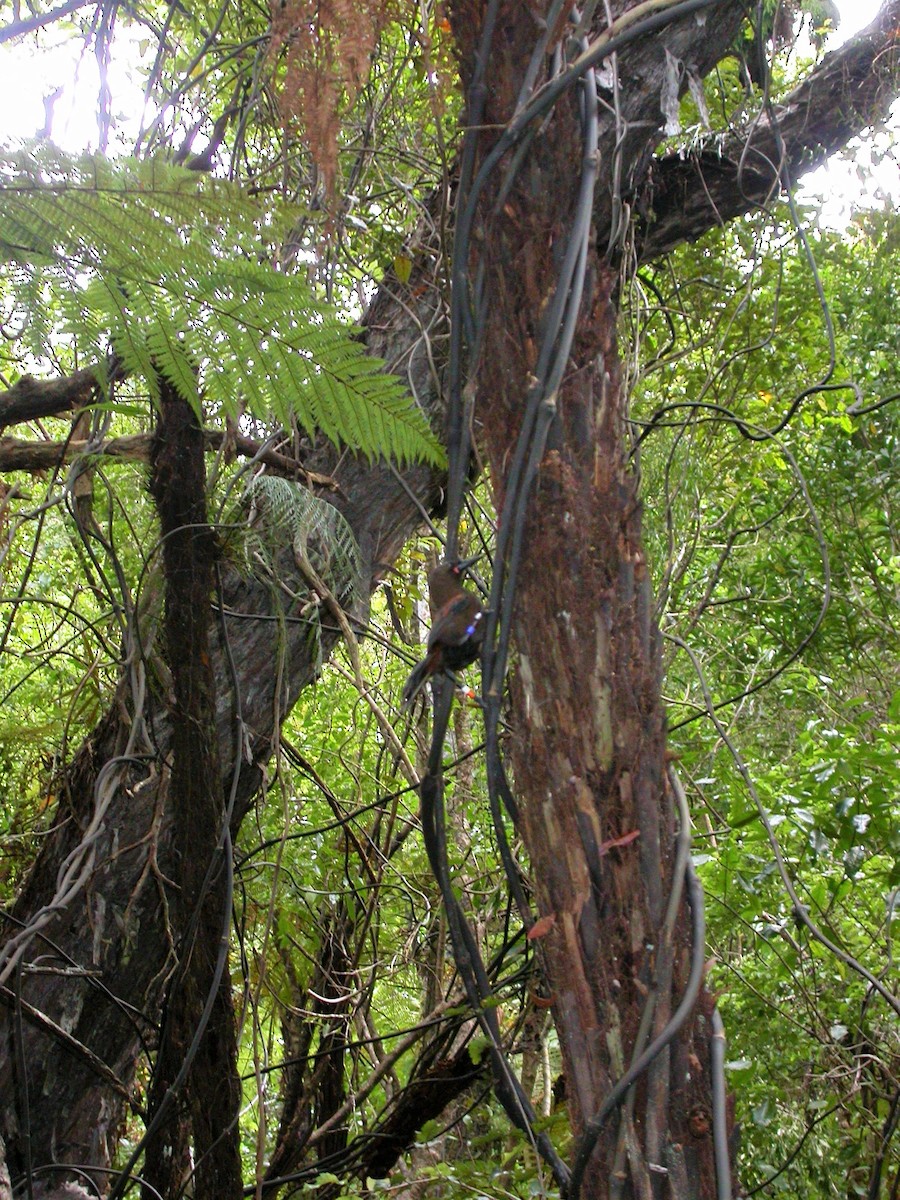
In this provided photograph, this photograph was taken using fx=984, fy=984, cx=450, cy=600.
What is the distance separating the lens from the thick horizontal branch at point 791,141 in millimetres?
2598

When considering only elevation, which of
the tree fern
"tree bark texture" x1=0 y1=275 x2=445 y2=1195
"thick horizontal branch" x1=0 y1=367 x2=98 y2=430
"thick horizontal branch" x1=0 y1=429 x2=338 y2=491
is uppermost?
"thick horizontal branch" x1=0 y1=367 x2=98 y2=430

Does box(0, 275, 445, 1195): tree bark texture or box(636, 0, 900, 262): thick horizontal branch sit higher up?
box(636, 0, 900, 262): thick horizontal branch

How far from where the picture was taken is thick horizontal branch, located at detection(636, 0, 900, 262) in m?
2.60

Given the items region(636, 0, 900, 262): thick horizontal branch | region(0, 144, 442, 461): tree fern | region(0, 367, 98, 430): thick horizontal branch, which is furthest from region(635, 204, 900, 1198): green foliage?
region(0, 367, 98, 430): thick horizontal branch

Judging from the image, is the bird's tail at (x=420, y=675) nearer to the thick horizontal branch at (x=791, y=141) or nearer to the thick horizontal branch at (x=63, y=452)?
the thick horizontal branch at (x=63, y=452)

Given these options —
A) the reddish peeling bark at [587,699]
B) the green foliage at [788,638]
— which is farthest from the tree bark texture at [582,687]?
the green foliage at [788,638]

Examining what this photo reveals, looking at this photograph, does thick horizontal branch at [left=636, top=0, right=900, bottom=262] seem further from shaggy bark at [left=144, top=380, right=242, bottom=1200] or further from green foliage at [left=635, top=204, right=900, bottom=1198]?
shaggy bark at [left=144, top=380, right=242, bottom=1200]

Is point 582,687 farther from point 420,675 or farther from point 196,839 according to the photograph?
point 196,839

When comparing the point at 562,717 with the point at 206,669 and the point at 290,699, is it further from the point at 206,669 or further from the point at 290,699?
the point at 290,699

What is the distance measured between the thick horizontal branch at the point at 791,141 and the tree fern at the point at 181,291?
1.37m

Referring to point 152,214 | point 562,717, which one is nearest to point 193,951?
point 562,717

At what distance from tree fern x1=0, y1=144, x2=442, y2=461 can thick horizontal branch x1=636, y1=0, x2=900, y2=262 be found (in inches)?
54.0

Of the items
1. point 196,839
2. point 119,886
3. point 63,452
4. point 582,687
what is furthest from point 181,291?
point 119,886

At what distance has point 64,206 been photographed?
51.3 inches
